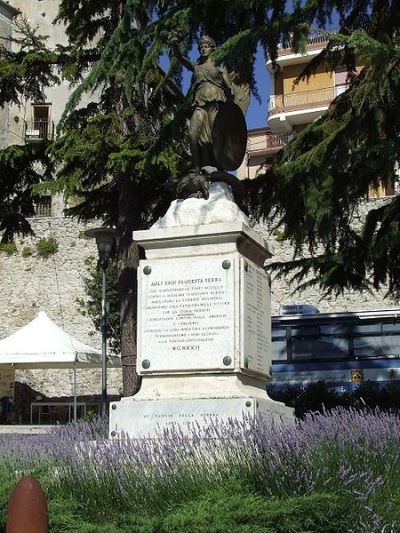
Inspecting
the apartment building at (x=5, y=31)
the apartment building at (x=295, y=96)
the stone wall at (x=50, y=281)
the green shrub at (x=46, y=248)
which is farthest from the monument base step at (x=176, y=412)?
the apartment building at (x=5, y=31)

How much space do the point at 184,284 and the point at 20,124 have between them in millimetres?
39195

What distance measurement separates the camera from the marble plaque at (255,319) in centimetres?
708

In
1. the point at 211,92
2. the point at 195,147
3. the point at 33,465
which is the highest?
the point at 211,92

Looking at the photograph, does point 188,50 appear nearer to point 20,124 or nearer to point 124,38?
point 124,38

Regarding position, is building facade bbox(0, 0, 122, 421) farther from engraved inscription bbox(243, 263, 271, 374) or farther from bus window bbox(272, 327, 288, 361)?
engraved inscription bbox(243, 263, 271, 374)

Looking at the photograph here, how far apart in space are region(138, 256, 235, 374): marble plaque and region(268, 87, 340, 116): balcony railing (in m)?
33.9

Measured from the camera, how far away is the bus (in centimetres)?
1709

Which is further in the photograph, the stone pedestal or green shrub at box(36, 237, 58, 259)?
green shrub at box(36, 237, 58, 259)

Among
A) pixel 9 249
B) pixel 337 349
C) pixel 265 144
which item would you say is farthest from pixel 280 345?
pixel 265 144

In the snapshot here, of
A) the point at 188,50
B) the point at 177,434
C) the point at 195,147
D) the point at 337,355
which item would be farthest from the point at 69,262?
the point at 177,434

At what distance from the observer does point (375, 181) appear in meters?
10.1

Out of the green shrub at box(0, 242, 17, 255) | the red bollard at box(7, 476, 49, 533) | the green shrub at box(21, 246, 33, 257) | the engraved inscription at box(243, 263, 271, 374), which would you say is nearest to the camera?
the red bollard at box(7, 476, 49, 533)

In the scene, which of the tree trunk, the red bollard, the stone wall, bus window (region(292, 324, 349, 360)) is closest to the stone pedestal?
the red bollard

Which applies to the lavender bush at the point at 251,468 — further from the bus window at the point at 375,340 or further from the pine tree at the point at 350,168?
the bus window at the point at 375,340
